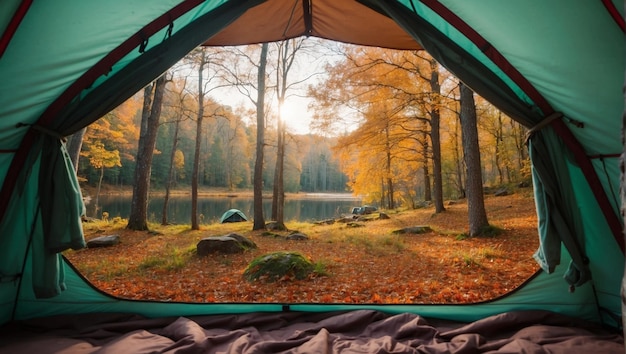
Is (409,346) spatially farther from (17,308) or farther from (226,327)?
(17,308)

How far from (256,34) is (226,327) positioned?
2.82 metres

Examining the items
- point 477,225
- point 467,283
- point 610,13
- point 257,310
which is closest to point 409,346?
point 257,310

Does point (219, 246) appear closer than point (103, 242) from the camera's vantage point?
Yes

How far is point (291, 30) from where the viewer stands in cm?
301

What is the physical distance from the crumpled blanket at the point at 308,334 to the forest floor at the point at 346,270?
0.74 m

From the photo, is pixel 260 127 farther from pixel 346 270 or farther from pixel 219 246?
pixel 346 270

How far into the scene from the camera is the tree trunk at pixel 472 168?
5.32 m

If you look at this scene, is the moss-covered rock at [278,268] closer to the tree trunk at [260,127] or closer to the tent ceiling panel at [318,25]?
the tent ceiling panel at [318,25]

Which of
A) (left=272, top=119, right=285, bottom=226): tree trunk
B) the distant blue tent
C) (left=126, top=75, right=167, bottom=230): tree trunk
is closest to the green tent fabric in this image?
(left=126, top=75, right=167, bottom=230): tree trunk

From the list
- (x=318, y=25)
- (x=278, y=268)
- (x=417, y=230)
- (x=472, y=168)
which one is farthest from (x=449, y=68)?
(x=417, y=230)

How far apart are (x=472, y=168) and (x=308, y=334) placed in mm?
4750

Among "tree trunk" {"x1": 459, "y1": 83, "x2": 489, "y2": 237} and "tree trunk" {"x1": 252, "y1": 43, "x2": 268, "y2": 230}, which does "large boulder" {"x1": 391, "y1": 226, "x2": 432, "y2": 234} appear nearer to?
"tree trunk" {"x1": 459, "y1": 83, "x2": 489, "y2": 237}

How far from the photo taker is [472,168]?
17.7ft

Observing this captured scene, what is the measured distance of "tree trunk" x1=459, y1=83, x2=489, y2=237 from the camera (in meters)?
5.32
